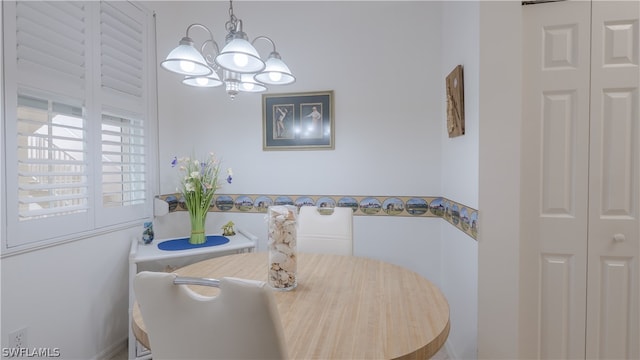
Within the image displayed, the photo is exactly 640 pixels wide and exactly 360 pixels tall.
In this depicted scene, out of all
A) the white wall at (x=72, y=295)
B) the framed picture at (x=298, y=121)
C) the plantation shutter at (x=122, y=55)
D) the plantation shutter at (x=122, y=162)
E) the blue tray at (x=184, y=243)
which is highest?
the plantation shutter at (x=122, y=55)

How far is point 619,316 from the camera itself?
1.50 metres

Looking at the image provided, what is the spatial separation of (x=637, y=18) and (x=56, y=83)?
3097mm

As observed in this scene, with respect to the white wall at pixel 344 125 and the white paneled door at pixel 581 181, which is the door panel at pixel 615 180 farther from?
the white wall at pixel 344 125

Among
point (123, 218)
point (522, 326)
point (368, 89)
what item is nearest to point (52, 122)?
point (123, 218)

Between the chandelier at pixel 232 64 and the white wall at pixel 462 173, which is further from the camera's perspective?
the white wall at pixel 462 173

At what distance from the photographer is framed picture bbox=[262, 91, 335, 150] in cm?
242

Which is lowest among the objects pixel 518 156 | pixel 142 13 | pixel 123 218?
pixel 123 218

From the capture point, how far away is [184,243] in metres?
2.19

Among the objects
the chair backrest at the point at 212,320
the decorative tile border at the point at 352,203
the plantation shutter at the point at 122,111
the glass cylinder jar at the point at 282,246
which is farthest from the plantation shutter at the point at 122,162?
the chair backrest at the point at 212,320

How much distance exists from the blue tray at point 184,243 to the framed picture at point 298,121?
0.85 meters

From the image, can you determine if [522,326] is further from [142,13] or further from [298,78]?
[142,13]

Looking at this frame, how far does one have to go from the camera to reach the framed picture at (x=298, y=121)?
242cm

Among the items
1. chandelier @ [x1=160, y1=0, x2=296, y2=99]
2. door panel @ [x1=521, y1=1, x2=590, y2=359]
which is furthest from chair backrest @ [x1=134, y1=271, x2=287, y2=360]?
door panel @ [x1=521, y1=1, x2=590, y2=359]

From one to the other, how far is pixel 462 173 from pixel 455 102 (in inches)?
17.8
